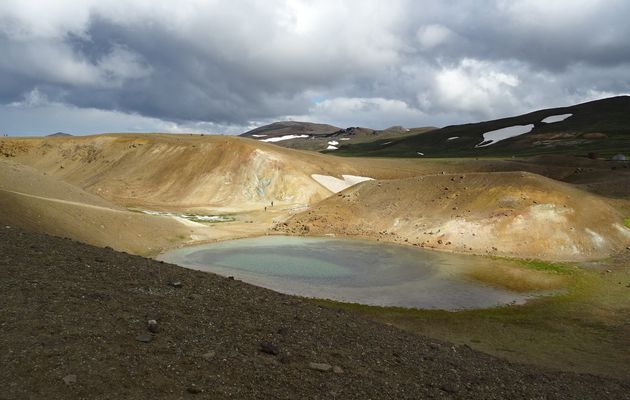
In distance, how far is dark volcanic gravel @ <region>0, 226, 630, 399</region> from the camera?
372 inches

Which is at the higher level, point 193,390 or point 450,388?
point 193,390

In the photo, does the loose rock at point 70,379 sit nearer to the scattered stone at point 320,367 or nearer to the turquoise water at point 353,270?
the scattered stone at point 320,367

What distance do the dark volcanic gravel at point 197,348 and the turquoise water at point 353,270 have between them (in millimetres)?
11473

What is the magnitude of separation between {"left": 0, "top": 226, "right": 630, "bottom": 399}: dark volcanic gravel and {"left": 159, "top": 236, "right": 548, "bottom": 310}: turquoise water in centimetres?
1147

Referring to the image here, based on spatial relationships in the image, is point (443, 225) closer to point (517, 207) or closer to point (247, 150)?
point (517, 207)

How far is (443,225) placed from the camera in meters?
47.4

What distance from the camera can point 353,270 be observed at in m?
35.8

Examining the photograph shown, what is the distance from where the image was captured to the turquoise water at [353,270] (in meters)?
28.7

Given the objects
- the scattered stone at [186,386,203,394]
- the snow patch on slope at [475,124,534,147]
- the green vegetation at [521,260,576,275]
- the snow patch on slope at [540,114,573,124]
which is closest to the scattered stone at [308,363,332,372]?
the scattered stone at [186,386,203,394]

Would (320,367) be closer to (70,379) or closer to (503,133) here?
(70,379)

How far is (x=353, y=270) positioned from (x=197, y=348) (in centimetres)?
2534

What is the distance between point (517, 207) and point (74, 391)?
146ft

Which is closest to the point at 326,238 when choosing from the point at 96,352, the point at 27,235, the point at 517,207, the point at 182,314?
the point at 517,207

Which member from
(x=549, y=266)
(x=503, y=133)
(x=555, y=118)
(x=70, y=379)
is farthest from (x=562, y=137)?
(x=70, y=379)
